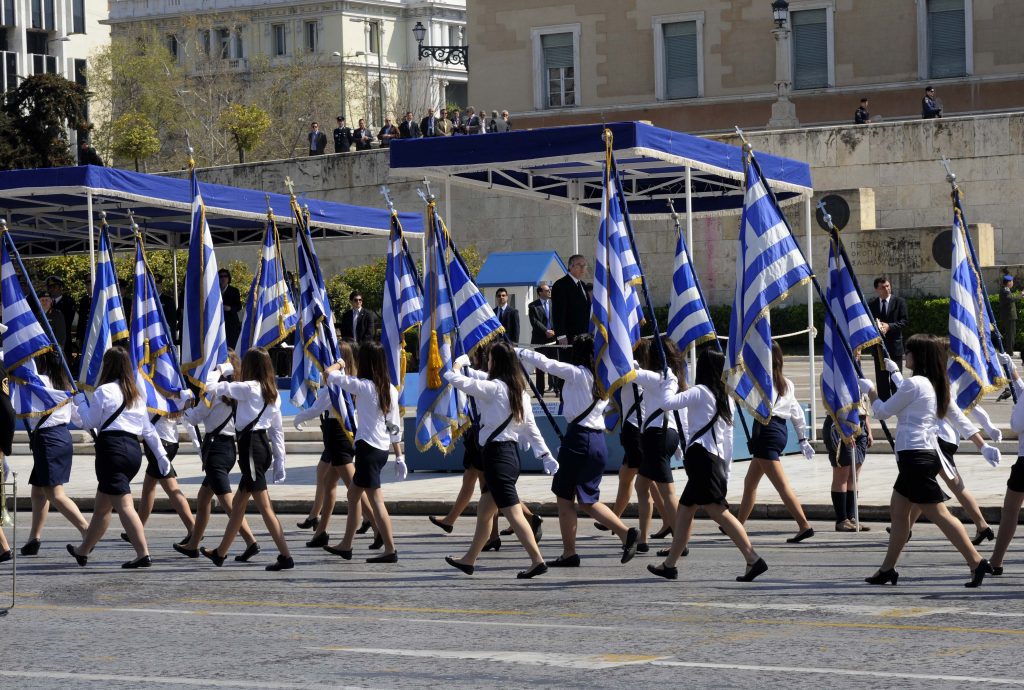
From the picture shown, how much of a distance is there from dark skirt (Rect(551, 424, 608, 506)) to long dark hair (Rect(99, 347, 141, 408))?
10.9 feet

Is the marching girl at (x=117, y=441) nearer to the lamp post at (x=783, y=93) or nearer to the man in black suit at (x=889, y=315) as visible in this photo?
the man in black suit at (x=889, y=315)

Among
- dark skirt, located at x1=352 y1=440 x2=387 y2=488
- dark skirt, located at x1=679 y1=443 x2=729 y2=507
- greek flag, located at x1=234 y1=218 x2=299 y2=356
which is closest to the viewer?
dark skirt, located at x1=679 y1=443 x2=729 y2=507

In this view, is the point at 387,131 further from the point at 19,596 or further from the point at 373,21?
the point at 373,21

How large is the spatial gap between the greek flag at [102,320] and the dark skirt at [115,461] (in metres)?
6.40

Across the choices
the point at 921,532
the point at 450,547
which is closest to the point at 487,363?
the point at 450,547

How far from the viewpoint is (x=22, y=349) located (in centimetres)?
1502

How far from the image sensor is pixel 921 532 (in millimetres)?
14172

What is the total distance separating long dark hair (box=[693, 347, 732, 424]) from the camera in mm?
11711

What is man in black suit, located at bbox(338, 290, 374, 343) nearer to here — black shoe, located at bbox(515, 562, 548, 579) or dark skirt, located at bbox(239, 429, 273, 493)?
dark skirt, located at bbox(239, 429, 273, 493)

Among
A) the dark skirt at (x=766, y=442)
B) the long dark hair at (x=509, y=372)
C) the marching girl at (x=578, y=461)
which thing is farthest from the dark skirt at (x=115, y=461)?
the dark skirt at (x=766, y=442)

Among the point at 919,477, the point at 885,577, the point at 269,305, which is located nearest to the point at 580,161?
the point at 269,305

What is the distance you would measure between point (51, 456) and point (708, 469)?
18.0 ft

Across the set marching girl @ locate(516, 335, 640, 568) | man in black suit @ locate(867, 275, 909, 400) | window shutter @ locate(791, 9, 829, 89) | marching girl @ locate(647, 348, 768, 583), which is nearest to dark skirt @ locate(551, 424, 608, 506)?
marching girl @ locate(516, 335, 640, 568)

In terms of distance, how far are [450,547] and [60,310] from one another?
50.3ft
